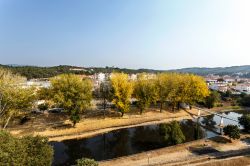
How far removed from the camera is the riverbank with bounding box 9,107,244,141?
4186 cm

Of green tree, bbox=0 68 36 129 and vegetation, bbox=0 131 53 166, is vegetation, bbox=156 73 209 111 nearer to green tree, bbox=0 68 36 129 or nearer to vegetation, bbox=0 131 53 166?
green tree, bbox=0 68 36 129

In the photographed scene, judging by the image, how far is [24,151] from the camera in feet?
65.7

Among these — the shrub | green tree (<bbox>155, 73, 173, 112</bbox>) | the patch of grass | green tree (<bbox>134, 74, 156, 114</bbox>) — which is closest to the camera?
the patch of grass

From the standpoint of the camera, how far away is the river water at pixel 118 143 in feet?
113

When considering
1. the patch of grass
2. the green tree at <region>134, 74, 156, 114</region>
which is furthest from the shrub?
the patch of grass

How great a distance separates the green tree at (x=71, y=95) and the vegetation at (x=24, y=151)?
67.3ft

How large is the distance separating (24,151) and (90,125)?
26.2 m

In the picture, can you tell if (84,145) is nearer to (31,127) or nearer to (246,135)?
(31,127)

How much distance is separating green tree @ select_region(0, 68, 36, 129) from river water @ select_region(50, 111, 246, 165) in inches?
355

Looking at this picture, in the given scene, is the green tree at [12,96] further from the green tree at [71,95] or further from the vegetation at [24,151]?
the vegetation at [24,151]

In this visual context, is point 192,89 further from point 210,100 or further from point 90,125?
point 90,125

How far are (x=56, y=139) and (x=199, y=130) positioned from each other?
2616 cm

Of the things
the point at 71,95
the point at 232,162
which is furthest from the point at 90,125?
the point at 232,162

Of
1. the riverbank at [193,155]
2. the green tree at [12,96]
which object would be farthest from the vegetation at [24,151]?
the green tree at [12,96]
